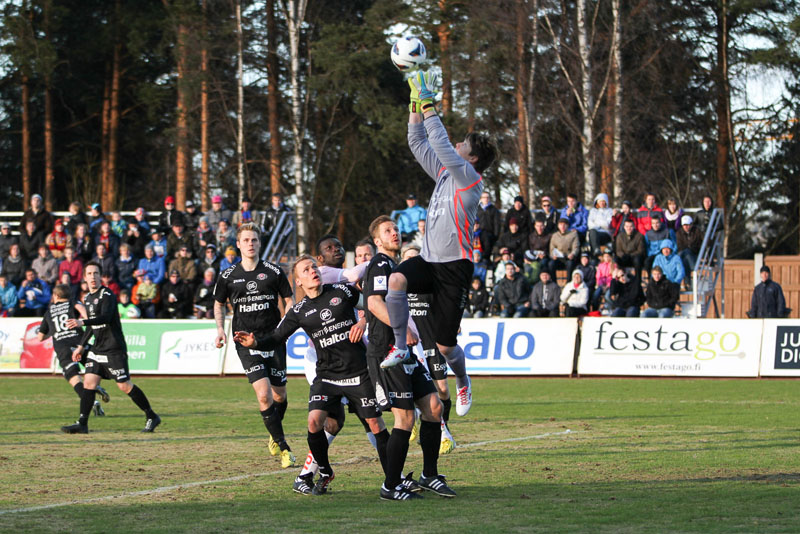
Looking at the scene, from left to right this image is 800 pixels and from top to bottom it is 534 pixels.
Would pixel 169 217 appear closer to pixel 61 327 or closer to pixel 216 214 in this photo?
pixel 216 214

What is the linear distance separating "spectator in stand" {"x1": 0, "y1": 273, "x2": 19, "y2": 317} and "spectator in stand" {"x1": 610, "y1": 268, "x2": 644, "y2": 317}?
13974mm

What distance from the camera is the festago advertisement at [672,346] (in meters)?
21.2

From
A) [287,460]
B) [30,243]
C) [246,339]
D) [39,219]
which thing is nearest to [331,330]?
[246,339]

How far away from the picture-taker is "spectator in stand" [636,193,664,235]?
77.9 feet

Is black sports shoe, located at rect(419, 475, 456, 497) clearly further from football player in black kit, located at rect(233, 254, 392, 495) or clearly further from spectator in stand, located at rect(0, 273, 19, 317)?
spectator in stand, located at rect(0, 273, 19, 317)

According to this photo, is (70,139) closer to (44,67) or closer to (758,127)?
(44,67)

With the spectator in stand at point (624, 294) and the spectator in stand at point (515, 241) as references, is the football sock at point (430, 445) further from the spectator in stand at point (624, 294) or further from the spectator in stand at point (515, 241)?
the spectator in stand at point (515, 241)

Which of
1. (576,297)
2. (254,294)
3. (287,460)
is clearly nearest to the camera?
(287,460)

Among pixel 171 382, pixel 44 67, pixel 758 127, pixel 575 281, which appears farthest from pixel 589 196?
pixel 44 67

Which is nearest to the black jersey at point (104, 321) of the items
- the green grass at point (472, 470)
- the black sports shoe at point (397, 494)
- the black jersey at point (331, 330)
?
the green grass at point (472, 470)

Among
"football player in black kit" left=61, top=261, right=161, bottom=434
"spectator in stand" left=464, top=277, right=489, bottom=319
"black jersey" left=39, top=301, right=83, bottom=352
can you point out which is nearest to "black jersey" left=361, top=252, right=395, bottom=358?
"football player in black kit" left=61, top=261, right=161, bottom=434

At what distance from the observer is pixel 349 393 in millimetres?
8508

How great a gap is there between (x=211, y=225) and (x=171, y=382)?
5.97 metres

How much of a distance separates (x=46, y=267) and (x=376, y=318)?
19.7 m
